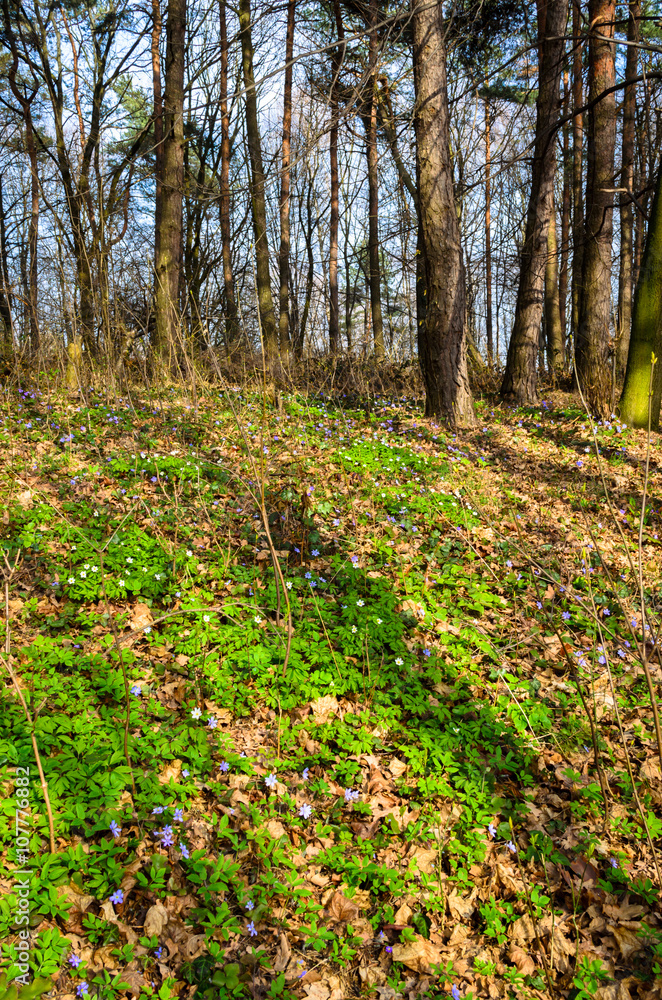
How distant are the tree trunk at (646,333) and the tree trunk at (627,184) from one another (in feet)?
2.38

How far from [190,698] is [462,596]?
6.64 ft

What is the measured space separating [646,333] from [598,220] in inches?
99.9

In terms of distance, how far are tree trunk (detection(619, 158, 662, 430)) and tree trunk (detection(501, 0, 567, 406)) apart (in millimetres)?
1547

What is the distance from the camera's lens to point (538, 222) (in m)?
7.87

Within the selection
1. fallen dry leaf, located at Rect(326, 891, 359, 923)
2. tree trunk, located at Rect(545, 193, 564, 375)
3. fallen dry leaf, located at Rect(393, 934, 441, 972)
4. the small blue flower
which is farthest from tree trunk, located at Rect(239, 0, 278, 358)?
fallen dry leaf, located at Rect(393, 934, 441, 972)

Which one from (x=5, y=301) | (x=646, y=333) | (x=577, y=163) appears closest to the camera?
(x=646, y=333)

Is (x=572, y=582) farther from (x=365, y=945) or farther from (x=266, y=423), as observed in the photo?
(x=266, y=423)

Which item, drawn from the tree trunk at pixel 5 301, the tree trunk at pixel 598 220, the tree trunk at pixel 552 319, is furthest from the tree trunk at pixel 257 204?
the tree trunk at pixel 552 319

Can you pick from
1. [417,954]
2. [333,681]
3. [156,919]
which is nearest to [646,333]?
[333,681]

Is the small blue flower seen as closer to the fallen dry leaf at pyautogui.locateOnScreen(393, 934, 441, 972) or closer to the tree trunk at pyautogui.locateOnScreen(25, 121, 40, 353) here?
the fallen dry leaf at pyautogui.locateOnScreen(393, 934, 441, 972)

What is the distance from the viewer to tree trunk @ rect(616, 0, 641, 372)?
9023mm

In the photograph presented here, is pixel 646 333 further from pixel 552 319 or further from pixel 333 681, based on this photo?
pixel 552 319

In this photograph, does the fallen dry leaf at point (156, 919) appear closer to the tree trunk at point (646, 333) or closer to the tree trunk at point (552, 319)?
the tree trunk at point (646, 333)

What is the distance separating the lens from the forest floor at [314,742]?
7.11 feet
